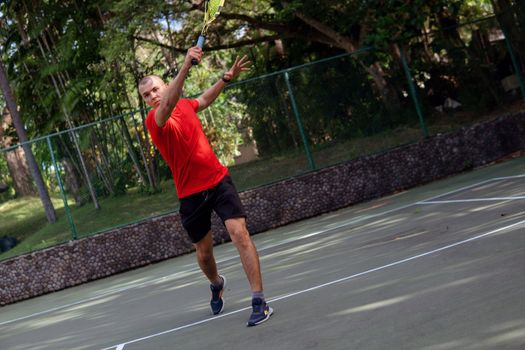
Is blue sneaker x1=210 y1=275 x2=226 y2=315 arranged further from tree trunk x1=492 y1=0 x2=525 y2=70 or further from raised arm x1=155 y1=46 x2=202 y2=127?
tree trunk x1=492 y1=0 x2=525 y2=70

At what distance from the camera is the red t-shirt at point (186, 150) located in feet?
19.9

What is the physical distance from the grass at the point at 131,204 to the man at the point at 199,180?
672cm

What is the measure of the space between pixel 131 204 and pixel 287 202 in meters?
2.47

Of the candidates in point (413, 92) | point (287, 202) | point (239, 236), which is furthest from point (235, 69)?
point (413, 92)

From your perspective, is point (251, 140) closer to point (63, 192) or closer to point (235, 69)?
point (63, 192)

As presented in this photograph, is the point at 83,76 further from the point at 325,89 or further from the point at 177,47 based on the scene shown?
the point at 325,89

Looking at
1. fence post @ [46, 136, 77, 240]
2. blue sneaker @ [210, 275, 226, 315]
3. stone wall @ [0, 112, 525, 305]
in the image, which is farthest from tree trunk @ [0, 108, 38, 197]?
blue sneaker @ [210, 275, 226, 315]

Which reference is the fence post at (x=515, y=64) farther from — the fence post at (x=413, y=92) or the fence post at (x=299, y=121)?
the fence post at (x=299, y=121)

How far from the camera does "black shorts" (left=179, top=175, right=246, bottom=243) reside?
6191 mm

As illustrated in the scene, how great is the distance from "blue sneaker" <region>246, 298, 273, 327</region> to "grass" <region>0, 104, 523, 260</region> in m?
7.31

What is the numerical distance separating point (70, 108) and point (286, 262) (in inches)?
326

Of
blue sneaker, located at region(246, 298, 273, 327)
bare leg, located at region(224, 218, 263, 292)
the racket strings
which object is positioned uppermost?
the racket strings

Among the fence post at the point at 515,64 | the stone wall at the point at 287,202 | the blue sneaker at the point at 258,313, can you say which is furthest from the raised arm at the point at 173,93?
the fence post at the point at 515,64

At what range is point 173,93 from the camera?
559 cm
